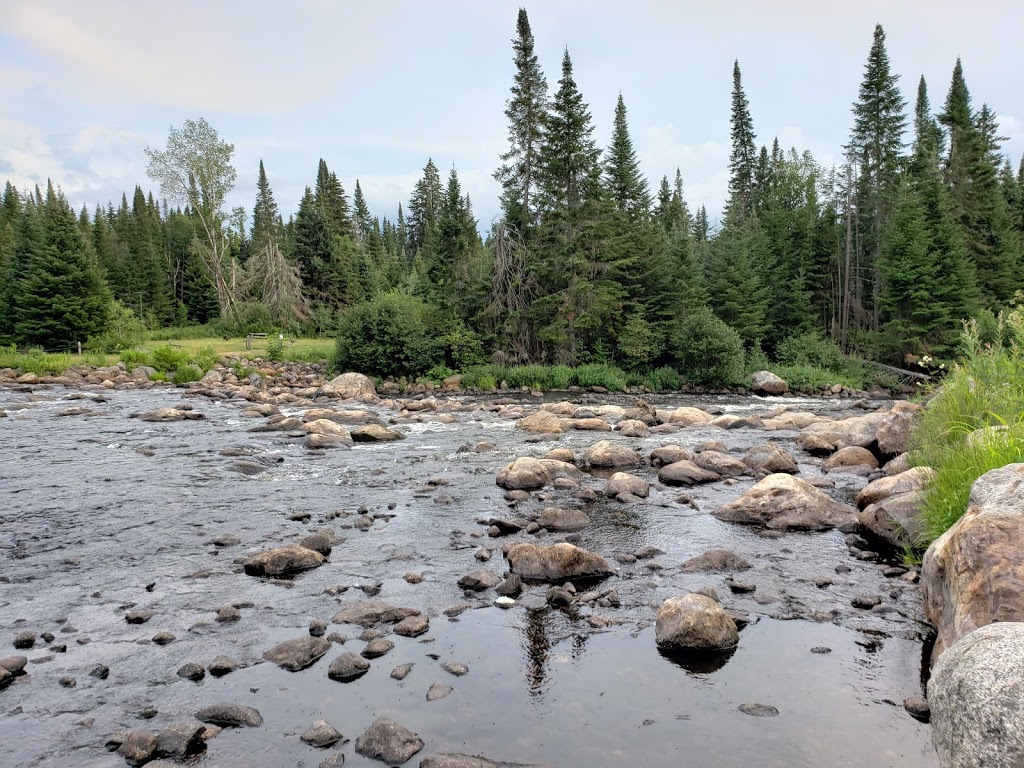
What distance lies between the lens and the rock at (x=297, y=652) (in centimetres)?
654

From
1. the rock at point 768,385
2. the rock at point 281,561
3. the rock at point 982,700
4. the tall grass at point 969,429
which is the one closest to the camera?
the rock at point 982,700

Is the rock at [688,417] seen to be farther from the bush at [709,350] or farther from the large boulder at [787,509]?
the bush at [709,350]

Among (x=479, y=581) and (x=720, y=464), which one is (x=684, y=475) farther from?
(x=479, y=581)

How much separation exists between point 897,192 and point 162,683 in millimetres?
54539

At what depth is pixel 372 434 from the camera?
753 inches

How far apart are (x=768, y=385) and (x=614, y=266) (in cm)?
1132

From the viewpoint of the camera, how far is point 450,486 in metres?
13.7

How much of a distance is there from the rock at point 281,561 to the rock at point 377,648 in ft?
8.22

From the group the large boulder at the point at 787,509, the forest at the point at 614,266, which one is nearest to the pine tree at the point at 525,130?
the forest at the point at 614,266

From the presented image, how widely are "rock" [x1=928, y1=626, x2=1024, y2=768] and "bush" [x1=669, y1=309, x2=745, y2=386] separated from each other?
34728 mm

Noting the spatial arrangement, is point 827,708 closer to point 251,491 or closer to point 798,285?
point 251,491

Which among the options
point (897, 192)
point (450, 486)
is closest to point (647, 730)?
point (450, 486)

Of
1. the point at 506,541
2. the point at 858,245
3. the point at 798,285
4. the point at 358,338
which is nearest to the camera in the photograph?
the point at 506,541

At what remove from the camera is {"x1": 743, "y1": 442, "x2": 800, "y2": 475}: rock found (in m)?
14.7
